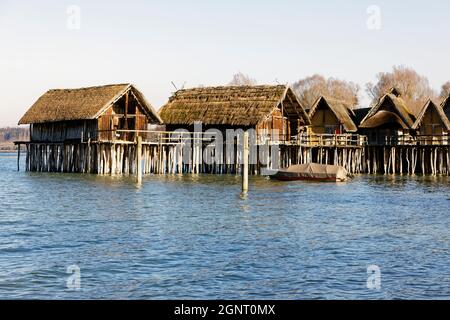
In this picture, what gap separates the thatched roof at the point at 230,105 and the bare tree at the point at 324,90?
169 ft

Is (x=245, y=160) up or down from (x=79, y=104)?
down

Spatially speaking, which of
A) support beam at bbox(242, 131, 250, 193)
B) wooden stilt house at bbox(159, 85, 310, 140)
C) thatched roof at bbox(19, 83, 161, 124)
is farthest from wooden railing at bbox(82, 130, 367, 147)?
support beam at bbox(242, 131, 250, 193)

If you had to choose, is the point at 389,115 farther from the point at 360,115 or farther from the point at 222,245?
the point at 222,245

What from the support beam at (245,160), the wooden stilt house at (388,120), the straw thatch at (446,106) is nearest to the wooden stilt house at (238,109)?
the wooden stilt house at (388,120)

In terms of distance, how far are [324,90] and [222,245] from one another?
312 ft

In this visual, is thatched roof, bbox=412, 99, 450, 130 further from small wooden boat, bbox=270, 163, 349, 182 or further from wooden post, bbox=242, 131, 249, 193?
wooden post, bbox=242, 131, 249, 193

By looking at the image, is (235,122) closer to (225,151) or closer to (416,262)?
(225,151)

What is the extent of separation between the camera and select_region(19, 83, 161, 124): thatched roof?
48.9 m

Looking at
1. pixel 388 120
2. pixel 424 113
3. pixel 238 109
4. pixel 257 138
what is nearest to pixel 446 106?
pixel 424 113

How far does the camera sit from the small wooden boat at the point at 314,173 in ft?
146

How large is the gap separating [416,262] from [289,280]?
3.86 metres

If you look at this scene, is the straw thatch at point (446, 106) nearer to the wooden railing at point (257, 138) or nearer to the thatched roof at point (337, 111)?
the wooden railing at point (257, 138)

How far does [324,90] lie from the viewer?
11119 cm

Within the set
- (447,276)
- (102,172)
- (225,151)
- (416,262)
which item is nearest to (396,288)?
(447,276)
